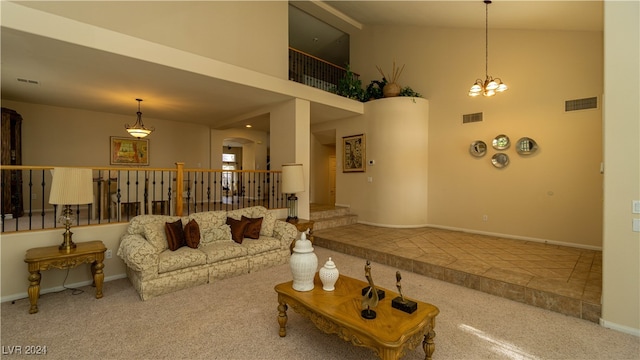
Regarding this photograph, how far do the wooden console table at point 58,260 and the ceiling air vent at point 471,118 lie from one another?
663 cm

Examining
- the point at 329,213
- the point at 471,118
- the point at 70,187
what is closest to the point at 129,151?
the point at 70,187

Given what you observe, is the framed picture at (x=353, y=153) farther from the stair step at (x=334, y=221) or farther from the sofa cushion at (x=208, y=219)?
the sofa cushion at (x=208, y=219)

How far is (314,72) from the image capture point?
8688 millimetres

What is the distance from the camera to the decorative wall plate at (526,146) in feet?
17.2

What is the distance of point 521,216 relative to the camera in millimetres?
5441

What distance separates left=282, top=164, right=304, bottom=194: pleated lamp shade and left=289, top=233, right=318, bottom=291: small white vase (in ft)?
9.03

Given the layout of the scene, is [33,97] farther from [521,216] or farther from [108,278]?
[521,216]

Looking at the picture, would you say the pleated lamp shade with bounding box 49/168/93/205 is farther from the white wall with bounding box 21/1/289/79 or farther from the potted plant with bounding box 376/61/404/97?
the potted plant with bounding box 376/61/404/97

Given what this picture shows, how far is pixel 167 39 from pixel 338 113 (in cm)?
404

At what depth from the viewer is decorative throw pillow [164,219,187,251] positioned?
367 cm

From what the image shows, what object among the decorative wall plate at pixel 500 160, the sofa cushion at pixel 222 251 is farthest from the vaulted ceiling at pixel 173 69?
the sofa cushion at pixel 222 251

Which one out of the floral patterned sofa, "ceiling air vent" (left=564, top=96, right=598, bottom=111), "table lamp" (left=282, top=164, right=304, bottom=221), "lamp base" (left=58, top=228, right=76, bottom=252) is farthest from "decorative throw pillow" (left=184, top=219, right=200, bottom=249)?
"ceiling air vent" (left=564, top=96, right=598, bottom=111)

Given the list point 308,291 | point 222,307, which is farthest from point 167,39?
point 308,291

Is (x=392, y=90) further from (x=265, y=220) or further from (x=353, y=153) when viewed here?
(x=265, y=220)
